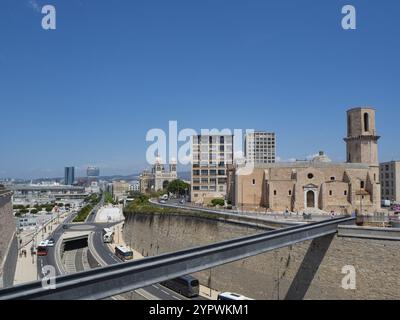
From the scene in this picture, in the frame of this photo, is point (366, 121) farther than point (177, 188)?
No

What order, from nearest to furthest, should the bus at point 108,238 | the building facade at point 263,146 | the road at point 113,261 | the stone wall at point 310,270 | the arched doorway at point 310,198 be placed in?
the stone wall at point 310,270, the road at point 113,261, the arched doorway at point 310,198, the bus at point 108,238, the building facade at point 263,146

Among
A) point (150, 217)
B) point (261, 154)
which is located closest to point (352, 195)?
point (150, 217)

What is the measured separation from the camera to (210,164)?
6612cm

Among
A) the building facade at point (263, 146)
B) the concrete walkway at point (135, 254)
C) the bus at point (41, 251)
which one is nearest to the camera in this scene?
the concrete walkway at point (135, 254)

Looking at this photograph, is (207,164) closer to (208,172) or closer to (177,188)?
(208,172)

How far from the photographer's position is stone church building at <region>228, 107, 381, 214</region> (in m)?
36.9

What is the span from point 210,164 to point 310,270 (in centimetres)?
4793

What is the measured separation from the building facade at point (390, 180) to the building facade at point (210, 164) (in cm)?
2763

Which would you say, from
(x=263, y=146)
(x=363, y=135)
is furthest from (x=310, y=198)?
(x=263, y=146)

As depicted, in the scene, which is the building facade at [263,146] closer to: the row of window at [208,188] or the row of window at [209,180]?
the row of window at [209,180]

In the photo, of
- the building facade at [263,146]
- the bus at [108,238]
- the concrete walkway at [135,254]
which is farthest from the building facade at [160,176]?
the bus at [108,238]

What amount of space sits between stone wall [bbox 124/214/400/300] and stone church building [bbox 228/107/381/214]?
1337 centimetres

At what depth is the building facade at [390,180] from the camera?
204ft
